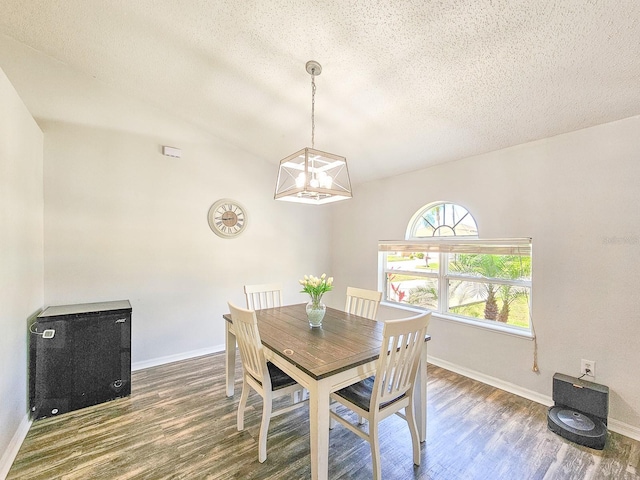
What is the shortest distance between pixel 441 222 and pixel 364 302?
1526 mm

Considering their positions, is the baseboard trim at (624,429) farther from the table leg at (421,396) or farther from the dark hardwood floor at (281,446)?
the table leg at (421,396)

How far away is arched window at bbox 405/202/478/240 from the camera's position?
3273 mm

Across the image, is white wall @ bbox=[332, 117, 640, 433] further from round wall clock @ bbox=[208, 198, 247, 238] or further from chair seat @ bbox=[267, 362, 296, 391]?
round wall clock @ bbox=[208, 198, 247, 238]

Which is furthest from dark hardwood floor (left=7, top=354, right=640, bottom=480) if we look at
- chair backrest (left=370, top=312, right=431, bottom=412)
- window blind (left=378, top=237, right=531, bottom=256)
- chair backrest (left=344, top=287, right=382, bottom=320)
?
window blind (left=378, top=237, right=531, bottom=256)

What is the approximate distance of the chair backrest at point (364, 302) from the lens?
2739mm

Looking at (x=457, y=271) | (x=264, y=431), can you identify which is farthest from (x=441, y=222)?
(x=264, y=431)

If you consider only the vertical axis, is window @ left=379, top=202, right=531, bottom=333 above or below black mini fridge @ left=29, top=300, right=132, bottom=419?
above

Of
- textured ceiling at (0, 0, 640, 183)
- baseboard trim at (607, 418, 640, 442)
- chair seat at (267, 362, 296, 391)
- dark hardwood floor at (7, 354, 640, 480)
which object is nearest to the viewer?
textured ceiling at (0, 0, 640, 183)

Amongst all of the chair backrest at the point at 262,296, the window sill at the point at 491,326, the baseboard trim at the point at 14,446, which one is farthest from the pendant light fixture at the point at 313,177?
Answer: the baseboard trim at the point at 14,446

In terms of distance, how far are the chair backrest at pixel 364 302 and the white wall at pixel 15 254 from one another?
103 inches

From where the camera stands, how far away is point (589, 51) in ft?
5.57

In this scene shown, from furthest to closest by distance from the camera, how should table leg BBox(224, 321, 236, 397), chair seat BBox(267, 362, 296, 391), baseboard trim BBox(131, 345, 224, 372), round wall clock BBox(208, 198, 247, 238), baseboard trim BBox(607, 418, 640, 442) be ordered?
round wall clock BBox(208, 198, 247, 238), baseboard trim BBox(131, 345, 224, 372), table leg BBox(224, 321, 236, 397), baseboard trim BBox(607, 418, 640, 442), chair seat BBox(267, 362, 296, 391)

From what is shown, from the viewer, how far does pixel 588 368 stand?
234 cm

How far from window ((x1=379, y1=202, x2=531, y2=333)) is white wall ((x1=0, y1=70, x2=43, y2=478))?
3763mm
